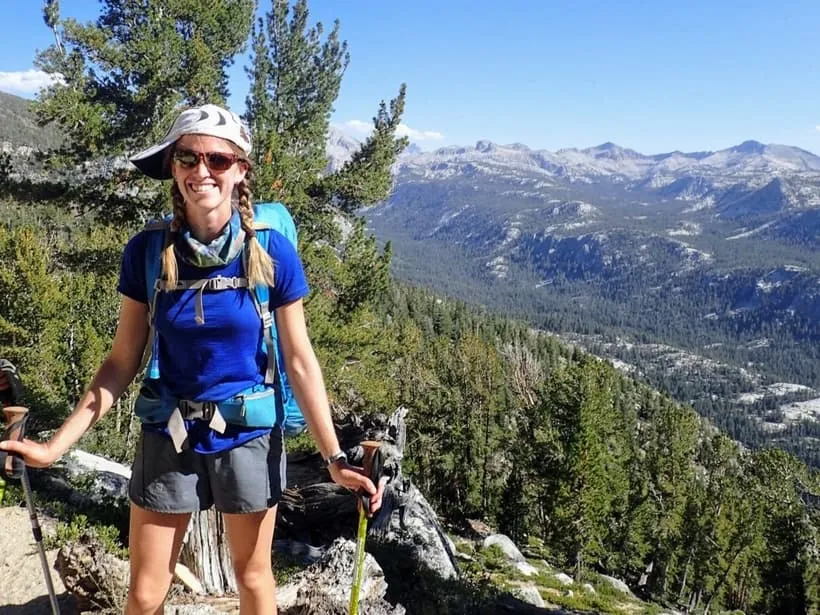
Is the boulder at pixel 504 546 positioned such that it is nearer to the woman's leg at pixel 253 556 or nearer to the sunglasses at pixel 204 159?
the woman's leg at pixel 253 556

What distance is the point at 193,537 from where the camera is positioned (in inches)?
221

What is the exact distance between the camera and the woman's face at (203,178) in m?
2.82

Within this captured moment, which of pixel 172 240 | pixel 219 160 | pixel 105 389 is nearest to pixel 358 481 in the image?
pixel 105 389

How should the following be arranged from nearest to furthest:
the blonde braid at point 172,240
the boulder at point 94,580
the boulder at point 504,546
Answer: the blonde braid at point 172,240 < the boulder at point 94,580 < the boulder at point 504,546

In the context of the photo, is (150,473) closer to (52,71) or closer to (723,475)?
(52,71)

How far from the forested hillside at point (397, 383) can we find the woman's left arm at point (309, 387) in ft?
31.9

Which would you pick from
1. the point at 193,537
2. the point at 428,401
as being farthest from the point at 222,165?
the point at 428,401

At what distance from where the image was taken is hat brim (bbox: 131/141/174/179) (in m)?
2.94

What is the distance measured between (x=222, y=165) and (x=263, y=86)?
551 inches

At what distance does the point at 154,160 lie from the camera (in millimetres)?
3039

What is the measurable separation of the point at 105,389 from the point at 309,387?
3.28 feet

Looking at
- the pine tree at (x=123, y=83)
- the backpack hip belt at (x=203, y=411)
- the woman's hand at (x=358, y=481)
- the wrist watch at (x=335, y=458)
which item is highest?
the pine tree at (x=123, y=83)

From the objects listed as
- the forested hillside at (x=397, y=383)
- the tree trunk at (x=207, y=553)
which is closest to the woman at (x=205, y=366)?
the tree trunk at (x=207, y=553)

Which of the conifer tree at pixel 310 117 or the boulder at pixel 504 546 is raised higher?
the conifer tree at pixel 310 117
